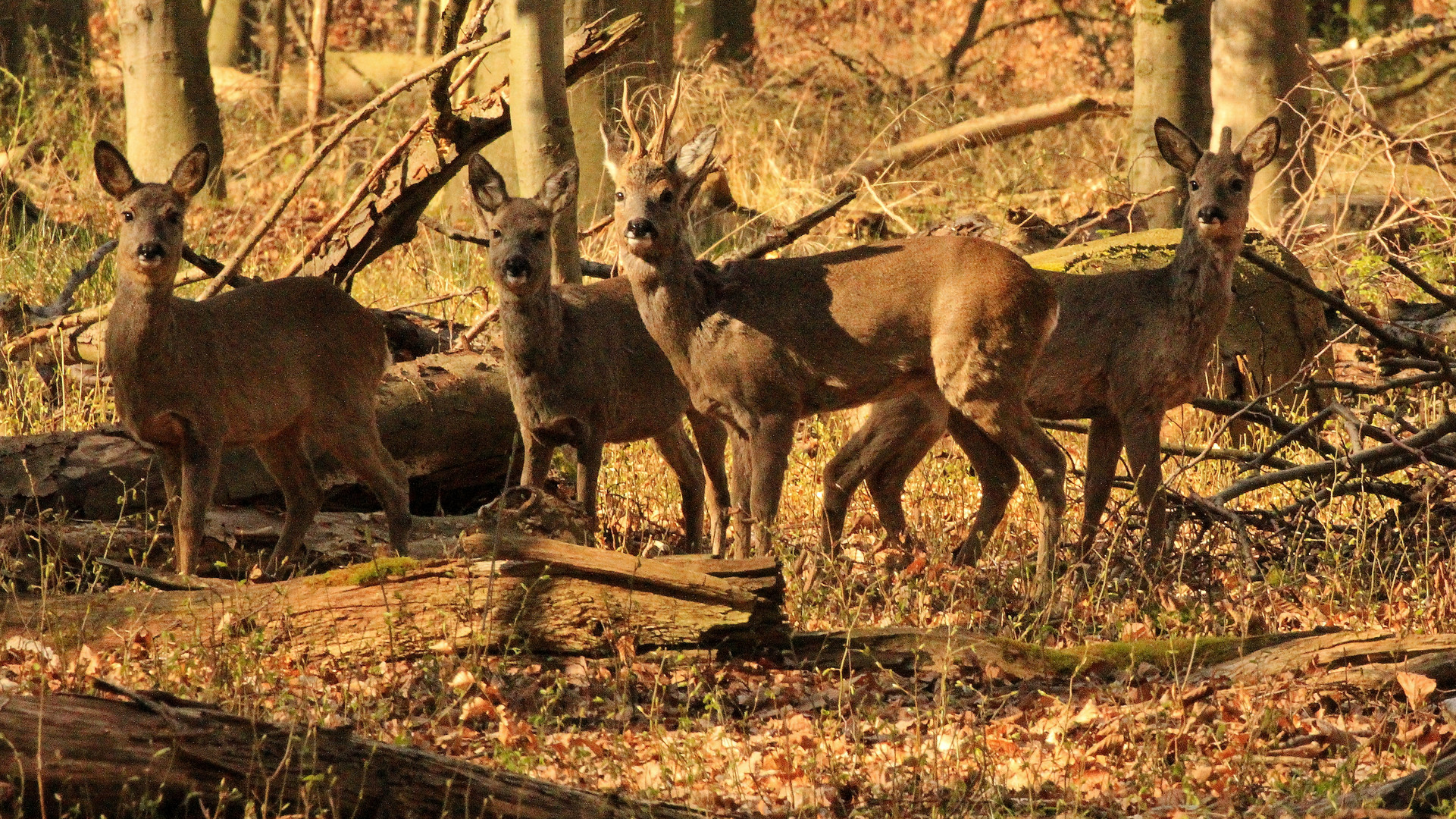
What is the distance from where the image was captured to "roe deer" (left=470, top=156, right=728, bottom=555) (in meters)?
7.71

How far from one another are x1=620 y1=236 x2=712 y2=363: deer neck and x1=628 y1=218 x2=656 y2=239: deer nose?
0.54 ft

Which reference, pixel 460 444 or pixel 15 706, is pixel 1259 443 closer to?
pixel 460 444

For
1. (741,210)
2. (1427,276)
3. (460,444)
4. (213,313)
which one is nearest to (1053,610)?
(460,444)

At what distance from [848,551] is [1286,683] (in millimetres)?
3172

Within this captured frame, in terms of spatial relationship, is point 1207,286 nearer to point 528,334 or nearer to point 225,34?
point 528,334

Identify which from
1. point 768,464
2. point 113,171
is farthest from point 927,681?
point 113,171

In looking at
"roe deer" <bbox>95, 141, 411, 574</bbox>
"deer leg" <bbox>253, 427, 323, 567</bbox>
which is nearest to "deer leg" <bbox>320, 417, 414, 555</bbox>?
"roe deer" <bbox>95, 141, 411, 574</bbox>

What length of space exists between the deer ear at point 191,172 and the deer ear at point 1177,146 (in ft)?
14.2

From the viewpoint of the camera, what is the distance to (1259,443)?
9758 millimetres

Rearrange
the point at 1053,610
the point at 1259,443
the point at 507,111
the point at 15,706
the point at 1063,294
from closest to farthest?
the point at 15,706, the point at 1053,610, the point at 1063,294, the point at 507,111, the point at 1259,443

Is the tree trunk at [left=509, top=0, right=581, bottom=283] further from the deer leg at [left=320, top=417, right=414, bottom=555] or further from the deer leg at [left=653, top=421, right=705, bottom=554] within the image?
the deer leg at [left=320, top=417, right=414, bottom=555]

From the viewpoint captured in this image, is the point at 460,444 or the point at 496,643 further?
the point at 460,444

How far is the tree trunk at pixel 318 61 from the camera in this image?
678 inches

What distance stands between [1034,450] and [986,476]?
55 centimetres
